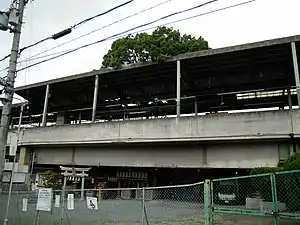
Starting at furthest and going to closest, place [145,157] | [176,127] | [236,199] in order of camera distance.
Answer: [145,157], [176,127], [236,199]

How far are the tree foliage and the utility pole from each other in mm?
12042

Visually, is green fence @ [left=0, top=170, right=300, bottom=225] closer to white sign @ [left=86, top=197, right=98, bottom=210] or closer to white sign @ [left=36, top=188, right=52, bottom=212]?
white sign @ [left=86, top=197, right=98, bottom=210]

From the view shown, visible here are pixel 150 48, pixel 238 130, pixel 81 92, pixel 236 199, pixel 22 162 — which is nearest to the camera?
pixel 236 199

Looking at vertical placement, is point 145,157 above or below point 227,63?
below

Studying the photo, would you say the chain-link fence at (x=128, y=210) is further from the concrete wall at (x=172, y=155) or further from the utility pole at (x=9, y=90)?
the concrete wall at (x=172, y=155)

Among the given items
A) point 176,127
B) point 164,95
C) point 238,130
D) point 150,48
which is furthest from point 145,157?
point 164,95

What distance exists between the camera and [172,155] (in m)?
18.6

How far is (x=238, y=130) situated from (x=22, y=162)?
16650 mm

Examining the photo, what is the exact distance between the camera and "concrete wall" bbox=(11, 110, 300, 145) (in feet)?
49.2

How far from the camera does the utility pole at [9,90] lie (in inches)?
415

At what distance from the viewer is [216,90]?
26141 millimetres

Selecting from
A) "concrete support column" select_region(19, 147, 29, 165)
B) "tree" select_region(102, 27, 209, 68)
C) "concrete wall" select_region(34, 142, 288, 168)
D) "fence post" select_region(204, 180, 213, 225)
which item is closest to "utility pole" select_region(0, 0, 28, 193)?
"fence post" select_region(204, 180, 213, 225)

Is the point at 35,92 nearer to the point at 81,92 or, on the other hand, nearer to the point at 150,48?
the point at 81,92

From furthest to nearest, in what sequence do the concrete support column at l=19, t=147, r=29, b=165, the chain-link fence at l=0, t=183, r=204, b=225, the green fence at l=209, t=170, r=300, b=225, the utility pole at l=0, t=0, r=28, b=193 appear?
1. the concrete support column at l=19, t=147, r=29, b=165
2. the utility pole at l=0, t=0, r=28, b=193
3. the chain-link fence at l=0, t=183, r=204, b=225
4. the green fence at l=209, t=170, r=300, b=225
